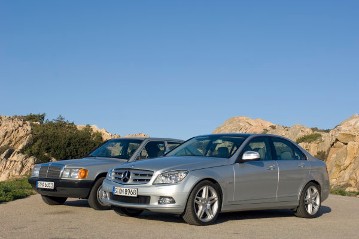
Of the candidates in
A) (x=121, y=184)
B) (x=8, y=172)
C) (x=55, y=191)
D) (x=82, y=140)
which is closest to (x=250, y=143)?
(x=121, y=184)

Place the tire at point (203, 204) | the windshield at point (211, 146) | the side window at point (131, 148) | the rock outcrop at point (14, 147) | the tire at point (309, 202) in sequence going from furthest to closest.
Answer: the rock outcrop at point (14, 147)
the side window at point (131, 148)
the tire at point (309, 202)
the windshield at point (211, 146)
the tire at point (203, 204)

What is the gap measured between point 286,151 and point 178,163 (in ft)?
9.77

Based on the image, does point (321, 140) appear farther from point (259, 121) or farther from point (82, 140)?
point (259, 121)

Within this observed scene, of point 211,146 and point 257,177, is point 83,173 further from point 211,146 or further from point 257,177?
point 257,177

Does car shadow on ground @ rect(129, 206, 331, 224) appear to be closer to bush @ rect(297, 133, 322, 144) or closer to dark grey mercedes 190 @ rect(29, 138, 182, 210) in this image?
dark grey mercedes 190 @ rect(29, 138, 182, 210)

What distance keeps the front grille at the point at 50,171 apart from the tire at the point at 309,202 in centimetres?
486

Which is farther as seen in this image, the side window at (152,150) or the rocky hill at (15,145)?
the rocky hill at (15,145)

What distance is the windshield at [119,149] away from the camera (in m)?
13.5

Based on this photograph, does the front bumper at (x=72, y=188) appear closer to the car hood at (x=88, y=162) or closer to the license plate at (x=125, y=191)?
the car hood at (x=88, y=162)

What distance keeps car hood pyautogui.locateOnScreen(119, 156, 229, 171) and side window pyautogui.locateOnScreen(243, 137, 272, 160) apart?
0.94 m

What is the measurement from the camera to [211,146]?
11.2 metres

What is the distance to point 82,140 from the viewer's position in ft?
151

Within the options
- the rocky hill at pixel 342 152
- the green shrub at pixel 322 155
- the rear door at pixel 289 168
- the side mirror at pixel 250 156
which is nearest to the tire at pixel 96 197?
the side mirror at pixel 250 156

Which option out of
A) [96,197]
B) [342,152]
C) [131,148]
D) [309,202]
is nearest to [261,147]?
[309,202]
